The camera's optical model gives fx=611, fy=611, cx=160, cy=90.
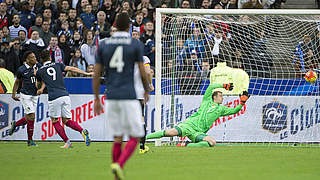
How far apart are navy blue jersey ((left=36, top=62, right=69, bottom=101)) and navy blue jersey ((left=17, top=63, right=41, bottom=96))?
84 cm

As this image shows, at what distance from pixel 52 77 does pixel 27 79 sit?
1.20 metres

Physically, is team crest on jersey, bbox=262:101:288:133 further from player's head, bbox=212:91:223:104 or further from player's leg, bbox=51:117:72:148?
player's leg, bbox=51:117:72:148

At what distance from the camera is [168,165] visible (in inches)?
392

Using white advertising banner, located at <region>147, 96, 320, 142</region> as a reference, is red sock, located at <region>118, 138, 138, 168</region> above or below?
above

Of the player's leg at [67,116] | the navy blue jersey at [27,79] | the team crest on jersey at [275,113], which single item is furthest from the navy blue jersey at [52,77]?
the team crest on jersey at [275,113]

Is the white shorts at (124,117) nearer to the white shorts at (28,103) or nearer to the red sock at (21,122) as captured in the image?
the white shorts at (28,103)

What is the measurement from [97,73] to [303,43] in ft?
33.7

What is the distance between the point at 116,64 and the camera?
7.57 metres

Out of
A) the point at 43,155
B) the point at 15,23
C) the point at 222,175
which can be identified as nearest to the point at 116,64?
the point at 222,175

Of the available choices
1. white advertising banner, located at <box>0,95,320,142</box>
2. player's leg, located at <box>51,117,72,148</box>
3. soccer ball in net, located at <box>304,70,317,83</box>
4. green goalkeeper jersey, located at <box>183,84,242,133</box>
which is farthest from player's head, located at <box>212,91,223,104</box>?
player's leg, located at <box>51,117,72,148</box>

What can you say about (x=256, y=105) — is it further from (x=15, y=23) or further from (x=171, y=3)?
(x=15, y=23)

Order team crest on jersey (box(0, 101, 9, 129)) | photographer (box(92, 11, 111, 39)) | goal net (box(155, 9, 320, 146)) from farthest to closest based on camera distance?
photographer (box(92, 11, 111, 39)), team crest on jersey (box(0, 101, 9, 129)), goal net (box(155, 9, 320, 146))

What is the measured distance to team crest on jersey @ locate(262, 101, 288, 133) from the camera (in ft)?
55.0

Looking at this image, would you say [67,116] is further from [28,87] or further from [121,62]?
[121,62]
